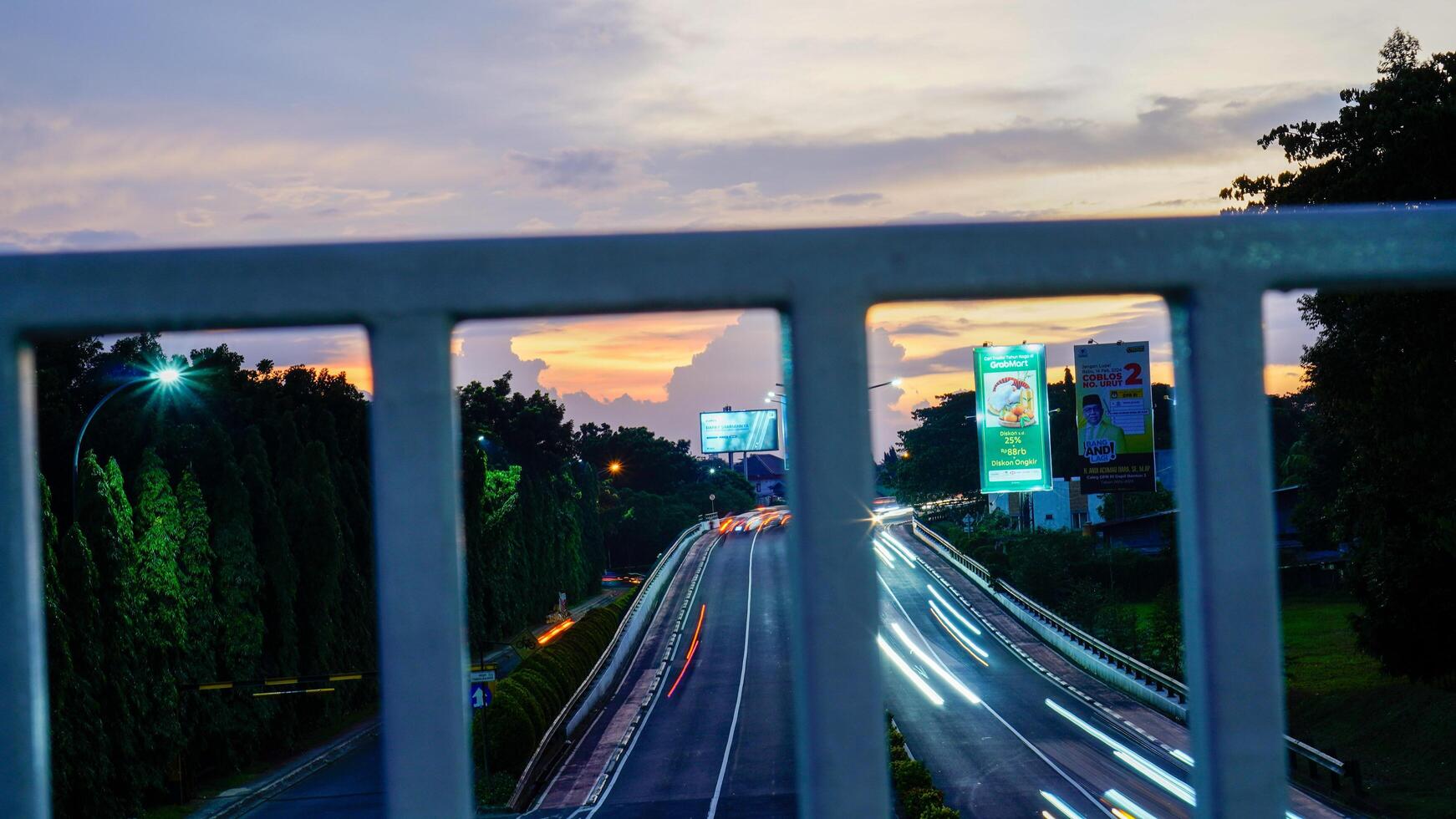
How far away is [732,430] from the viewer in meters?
112

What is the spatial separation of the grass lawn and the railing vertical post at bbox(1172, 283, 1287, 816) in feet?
75.3

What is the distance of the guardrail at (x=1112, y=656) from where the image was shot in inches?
879

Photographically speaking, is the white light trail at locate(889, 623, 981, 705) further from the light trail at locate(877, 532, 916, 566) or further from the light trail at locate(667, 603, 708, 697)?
the light trail at locate(877, 532, 916, 566)

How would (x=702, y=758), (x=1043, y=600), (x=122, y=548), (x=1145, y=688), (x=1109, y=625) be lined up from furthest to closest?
1. (x=1043, y=600)
2. (x=1109, y=625)
3. (x=1145, y=688)
4. (x=702, y=758)
5. (x=122, y=548)

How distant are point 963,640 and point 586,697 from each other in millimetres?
15548

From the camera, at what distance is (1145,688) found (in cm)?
3344

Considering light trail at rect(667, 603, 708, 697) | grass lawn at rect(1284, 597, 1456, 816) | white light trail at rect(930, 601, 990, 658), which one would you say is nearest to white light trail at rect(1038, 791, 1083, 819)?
grass lawn at rect(1284, 597, 1456, 816)

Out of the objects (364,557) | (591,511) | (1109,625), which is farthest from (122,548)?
(591,511)

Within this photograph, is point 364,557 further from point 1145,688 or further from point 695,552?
point 695,552

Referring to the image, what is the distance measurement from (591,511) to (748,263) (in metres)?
70.2

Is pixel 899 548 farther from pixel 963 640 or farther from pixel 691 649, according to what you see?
pixel 691 649

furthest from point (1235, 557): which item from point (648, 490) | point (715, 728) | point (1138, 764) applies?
point (648, 490)

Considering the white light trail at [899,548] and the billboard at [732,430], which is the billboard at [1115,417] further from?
the billboard at [732,430]

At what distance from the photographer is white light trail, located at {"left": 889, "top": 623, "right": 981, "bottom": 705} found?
35.8 m
